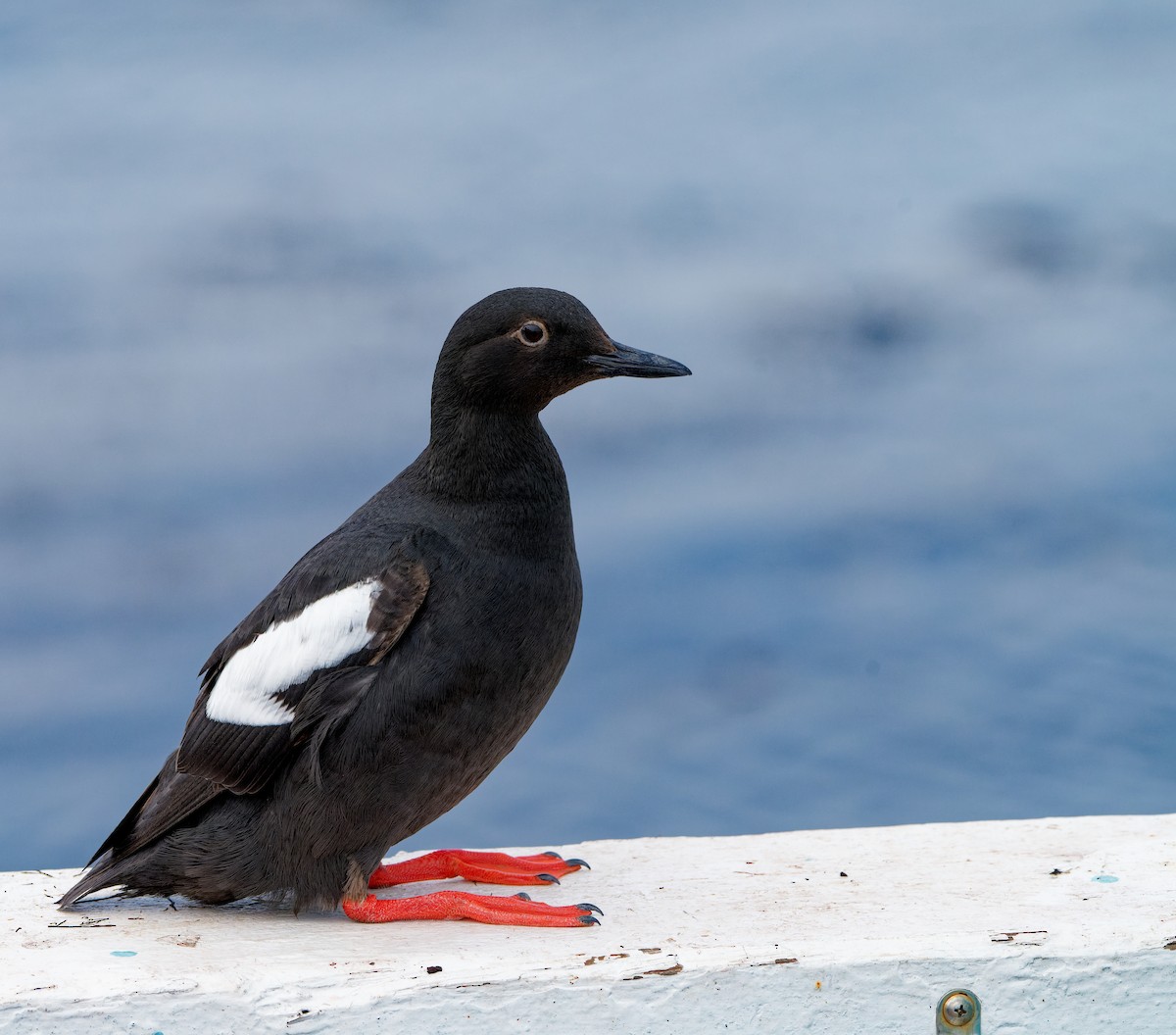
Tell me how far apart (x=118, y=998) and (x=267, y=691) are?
30.6 inches

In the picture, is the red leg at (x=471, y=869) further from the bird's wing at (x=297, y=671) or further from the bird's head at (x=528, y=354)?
the bird's head at (x=528, y=354)

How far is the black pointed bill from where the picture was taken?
3879mm

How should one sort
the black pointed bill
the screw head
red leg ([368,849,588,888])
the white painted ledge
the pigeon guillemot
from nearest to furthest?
the white painted ledge, the screw head, the pigeon guillemot, the black pointed bill, red leg ([368,849,588,888])

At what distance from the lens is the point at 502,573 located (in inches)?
149

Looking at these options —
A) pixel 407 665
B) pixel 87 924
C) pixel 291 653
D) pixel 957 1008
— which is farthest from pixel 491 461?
pixel 957 1008

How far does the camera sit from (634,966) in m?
3.51

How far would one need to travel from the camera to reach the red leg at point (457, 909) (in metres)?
3.89

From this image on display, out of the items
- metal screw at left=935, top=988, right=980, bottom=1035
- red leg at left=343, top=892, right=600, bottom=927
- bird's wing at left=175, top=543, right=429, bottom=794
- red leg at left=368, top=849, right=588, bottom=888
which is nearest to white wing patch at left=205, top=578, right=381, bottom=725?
bird's wing at left=175, top=543, right=429, bottom=794

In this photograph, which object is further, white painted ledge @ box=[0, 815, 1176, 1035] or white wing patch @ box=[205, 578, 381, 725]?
white wing patch @ box=[205, 578, 381, 725]

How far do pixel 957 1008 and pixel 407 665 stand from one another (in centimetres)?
141

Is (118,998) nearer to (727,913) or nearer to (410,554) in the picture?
(410,554)

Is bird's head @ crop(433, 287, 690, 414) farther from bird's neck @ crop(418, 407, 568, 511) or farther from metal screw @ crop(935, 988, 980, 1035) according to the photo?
metal screw @ crop(935, 988, 980, 1035)

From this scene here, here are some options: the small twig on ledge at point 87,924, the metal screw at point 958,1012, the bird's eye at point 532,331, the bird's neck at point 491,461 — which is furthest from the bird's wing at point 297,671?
the metal screw at point 958,1012

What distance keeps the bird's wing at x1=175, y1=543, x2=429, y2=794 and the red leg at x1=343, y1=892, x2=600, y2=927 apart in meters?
0.40
